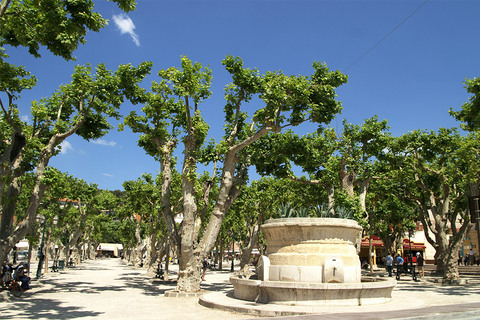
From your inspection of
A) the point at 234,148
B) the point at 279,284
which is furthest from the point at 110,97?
the point at 279,284

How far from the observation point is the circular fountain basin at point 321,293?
981 centimetres

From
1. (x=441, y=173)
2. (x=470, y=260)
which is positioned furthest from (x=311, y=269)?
(x=470, y=260)

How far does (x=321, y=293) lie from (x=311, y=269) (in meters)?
0.91

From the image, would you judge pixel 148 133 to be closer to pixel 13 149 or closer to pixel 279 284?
pixel 13 149

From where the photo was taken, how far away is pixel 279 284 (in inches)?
397

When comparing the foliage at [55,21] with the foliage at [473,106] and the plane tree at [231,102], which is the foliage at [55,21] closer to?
the plane tree at [231,102]

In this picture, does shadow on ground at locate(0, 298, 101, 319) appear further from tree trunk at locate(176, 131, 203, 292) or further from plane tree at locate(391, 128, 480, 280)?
plane tree at locate(391, 128, 480, 280)

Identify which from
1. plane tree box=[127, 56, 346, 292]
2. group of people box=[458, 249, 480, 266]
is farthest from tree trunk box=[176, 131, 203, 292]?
group of people box=[458, 249, 480, 266]

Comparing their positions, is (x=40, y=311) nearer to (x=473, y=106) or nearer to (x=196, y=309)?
(x=196, y=309)

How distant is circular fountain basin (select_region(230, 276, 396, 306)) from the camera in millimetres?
9812

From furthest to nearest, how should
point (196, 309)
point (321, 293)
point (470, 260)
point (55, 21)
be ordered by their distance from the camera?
1. point (470, 260)
2. point (196, 309)
3. point (321, 293)
4. point (55, 21)

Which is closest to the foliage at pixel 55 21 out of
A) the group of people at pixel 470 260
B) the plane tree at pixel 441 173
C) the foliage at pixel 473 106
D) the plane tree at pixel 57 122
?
the plane tree at pixel 57 122

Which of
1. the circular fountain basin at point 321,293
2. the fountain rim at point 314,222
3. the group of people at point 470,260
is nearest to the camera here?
the circular fountain basin at point 321,293

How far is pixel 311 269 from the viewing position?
10617mm
